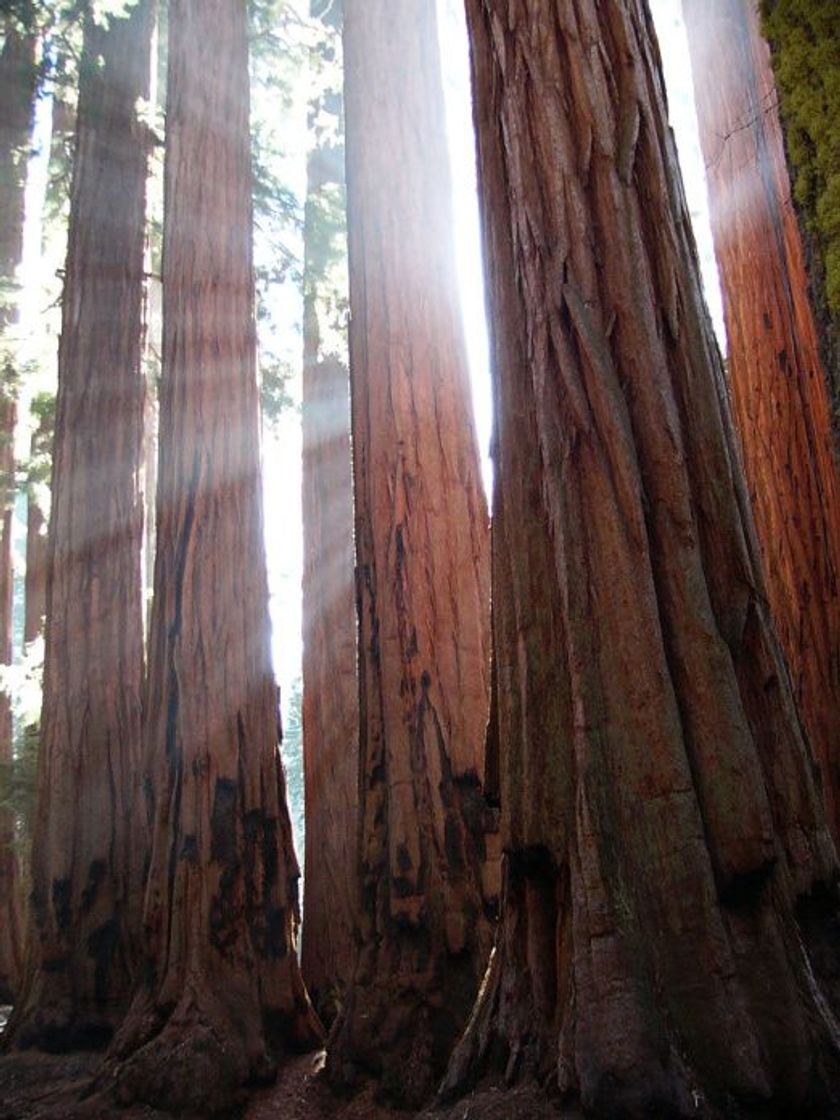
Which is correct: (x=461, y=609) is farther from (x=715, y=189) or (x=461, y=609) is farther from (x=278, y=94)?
(x=278, y=94)

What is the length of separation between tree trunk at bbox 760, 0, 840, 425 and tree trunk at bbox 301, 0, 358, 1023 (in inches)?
177

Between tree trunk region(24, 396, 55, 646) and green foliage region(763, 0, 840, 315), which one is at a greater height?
tree trunk region(24, 396, 55, 646)

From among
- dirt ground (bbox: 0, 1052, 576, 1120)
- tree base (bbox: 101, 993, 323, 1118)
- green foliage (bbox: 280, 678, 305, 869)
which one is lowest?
dirt ground (bbox: 0, 1052, 576, 1120)

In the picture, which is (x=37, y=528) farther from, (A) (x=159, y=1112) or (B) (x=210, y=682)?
(A) (x=159, y=1112)

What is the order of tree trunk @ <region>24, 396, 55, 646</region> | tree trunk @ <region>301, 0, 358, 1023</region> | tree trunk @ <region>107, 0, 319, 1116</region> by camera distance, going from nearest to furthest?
tree trunk @ <region>107, 0, 319, 1116</region> → tree trunk @ <region>301, 0, 358, 1023</region> → tree trunk @ <region>24, 396, 55, 646</region>

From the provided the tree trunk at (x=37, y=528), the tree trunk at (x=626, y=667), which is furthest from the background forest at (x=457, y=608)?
the tree trunk at (x=37, y=528)

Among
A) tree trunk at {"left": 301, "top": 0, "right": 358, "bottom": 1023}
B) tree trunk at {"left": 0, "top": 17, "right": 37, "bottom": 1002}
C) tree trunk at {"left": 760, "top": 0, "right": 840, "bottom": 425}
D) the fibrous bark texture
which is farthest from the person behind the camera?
tree trunk at {"left": 0, "top": 17, "right": 37, "bottom": 1002}

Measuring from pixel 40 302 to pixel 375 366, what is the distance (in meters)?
8.59

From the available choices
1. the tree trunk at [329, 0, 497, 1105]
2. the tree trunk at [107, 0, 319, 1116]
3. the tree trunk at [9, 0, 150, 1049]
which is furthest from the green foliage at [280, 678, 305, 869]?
the tree trunk at [329, 0, 497, 1105]

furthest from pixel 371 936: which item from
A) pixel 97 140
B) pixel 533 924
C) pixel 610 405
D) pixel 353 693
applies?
pixel 97 140

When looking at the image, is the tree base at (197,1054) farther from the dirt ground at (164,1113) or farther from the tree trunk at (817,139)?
the tree trunk at (817,139)

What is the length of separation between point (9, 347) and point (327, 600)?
451 centimetres

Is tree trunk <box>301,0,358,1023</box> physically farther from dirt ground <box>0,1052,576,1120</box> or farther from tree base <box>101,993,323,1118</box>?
dirt ground <box>0,1052,576,1120</box>

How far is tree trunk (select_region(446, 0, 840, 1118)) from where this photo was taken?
7.22 feet
